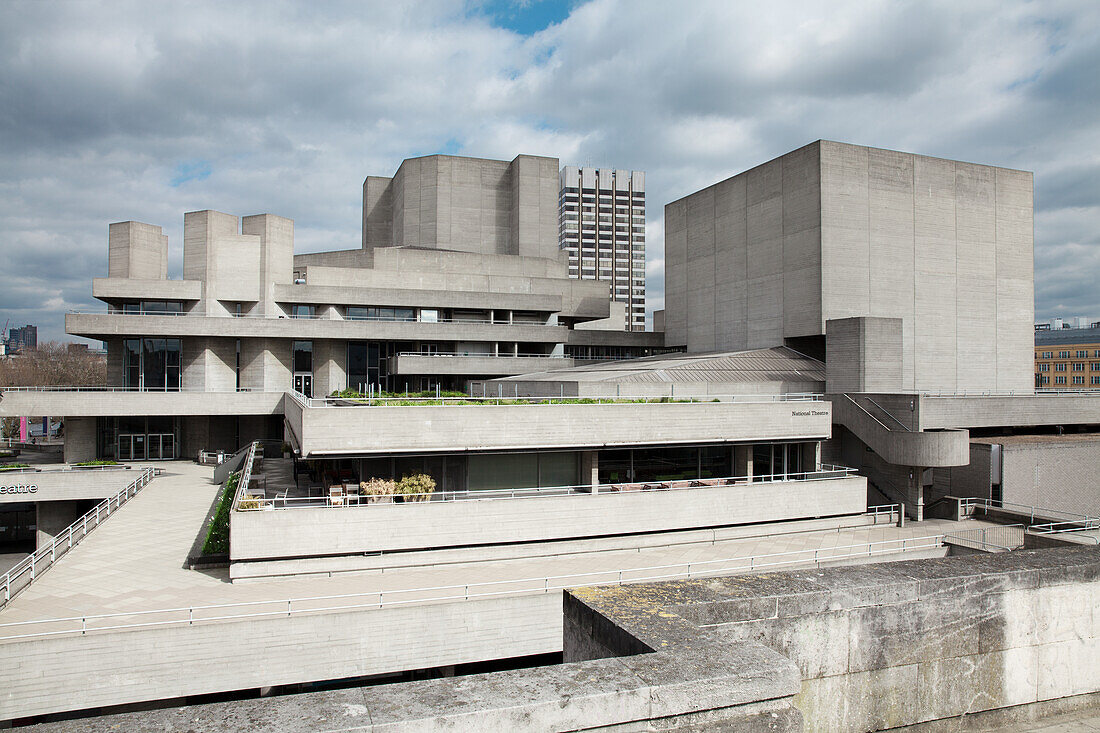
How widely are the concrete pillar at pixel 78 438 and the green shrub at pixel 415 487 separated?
3055 cm

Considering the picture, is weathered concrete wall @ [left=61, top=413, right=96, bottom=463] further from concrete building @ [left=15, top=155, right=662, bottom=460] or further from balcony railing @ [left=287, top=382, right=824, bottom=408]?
balcony railing @ [left=287, top=382, right=824, bottom=408]

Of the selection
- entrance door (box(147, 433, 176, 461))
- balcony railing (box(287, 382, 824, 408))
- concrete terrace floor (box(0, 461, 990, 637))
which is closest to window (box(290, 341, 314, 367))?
entrance door (box(147, 433, 176, 461))

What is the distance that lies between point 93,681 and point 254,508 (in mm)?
6777

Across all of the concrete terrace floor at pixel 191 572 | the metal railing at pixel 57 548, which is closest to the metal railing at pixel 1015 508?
the concrete terrace floor at pixel 191 572

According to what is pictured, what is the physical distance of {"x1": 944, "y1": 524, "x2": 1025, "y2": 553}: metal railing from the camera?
25.6 meters

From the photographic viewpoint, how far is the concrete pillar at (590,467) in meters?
27.0

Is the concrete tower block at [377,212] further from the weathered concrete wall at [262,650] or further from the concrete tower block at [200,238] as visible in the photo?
the weathered concrete wall at [262,650]

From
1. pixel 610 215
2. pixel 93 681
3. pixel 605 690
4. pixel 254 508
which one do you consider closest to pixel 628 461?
pixel 254 508

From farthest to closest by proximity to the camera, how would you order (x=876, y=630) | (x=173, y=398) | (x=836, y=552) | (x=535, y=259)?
1. (x=535, y=259)
2. (x=173, y=398)
3. (x=836, y=552)
4. (x=876, y=630)

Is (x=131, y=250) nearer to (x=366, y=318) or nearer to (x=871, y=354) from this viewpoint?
(x=366, y=318)

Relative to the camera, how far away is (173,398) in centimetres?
4203

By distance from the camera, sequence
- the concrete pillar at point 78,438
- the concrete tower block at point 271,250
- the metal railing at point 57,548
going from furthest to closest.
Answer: the concrete tower block at point 271,250 < the concrete pillar at point 78,438 < the metal railing at point 57,548

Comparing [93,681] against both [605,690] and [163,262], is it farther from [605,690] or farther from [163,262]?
[163,262]

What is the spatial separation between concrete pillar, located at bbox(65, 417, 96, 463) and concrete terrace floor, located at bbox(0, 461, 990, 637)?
1685 centimetres
